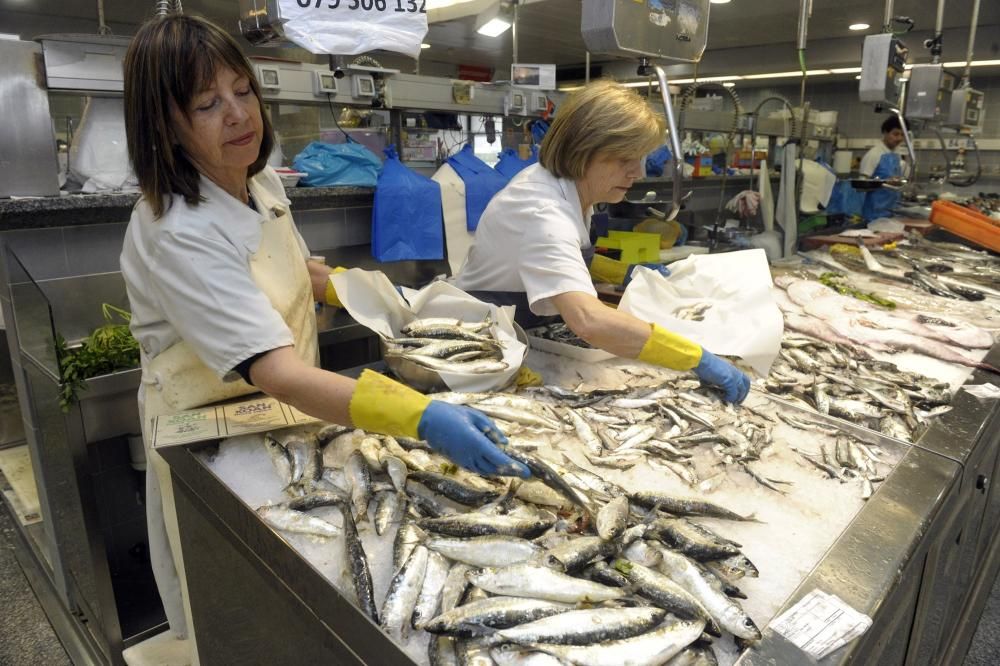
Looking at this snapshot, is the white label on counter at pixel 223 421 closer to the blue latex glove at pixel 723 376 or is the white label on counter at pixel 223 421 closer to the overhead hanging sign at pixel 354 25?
the blue latex glove at pixel 723 376

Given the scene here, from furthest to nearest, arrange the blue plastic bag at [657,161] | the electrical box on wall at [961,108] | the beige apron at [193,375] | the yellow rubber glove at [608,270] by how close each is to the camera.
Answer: the blue plastic bag at [657,161], the electrical box on wall at [961,108], the yellow rubber glove at [608,270], the beige apron at [193,375]

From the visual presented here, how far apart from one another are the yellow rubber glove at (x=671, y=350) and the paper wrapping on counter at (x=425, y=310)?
16.2 inches

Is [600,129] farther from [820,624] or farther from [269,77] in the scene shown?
[269,77]

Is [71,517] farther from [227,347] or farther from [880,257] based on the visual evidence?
[880,257]

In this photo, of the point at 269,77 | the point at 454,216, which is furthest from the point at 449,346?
the point at 454,216

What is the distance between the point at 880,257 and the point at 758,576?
451 centimetres

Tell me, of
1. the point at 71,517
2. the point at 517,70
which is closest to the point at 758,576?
the point at 71,517

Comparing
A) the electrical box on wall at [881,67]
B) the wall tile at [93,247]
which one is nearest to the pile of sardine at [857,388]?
the electrical box on wall at [881,67]

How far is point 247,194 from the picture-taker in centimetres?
190

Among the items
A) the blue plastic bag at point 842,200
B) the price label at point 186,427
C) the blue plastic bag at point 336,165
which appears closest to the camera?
the price label at point 186,427

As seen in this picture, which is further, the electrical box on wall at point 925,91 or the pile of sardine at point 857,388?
the electrical box on wall at point 925,91

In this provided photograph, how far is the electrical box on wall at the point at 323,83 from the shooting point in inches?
145

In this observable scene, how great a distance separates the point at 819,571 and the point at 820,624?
0.16 meters

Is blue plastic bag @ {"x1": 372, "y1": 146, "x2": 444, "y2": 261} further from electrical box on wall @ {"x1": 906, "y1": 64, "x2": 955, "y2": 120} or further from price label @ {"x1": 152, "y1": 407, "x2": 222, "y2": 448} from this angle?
electrical box on wall @ {"x1": 906, "y1": 64, "x2": 955, "y2": 120}
